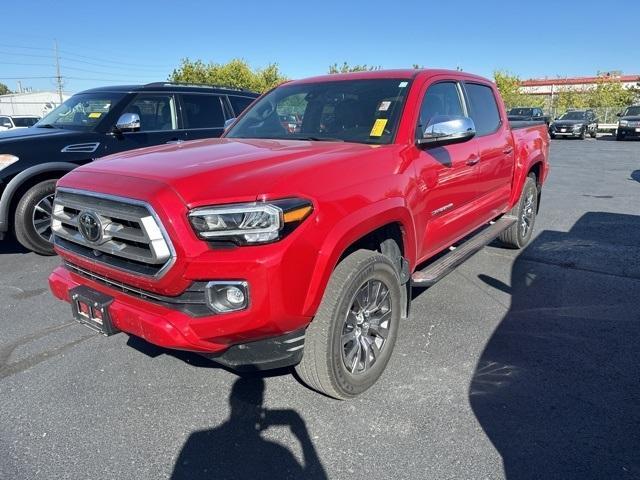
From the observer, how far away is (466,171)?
13.2 feet

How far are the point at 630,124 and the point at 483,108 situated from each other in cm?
2615

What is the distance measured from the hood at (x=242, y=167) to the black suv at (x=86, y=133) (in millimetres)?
2986

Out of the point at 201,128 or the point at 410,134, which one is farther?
the point at 201,128

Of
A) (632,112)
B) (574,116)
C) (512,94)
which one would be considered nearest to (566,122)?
(574,116)

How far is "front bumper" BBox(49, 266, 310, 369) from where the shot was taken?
2.35 meters

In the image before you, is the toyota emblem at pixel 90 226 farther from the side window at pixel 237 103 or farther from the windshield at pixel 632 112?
the windshield at pixel 632 112

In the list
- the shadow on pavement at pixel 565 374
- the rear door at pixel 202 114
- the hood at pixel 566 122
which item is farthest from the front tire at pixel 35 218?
the hood at pixel 566 122

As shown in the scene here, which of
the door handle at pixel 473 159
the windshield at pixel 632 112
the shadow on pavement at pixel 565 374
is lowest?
the shadow on pavement at pixel 565 374

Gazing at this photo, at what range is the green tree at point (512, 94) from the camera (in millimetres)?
45719

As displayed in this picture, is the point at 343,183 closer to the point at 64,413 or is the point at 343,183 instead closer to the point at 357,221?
the point at 357,221

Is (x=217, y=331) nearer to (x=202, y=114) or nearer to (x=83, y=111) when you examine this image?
(x=83, y=111)

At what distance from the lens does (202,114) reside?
719cm

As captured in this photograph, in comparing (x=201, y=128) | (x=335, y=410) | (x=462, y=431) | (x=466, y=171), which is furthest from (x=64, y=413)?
(x=201, y=128)

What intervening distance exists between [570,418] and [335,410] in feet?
4.24
